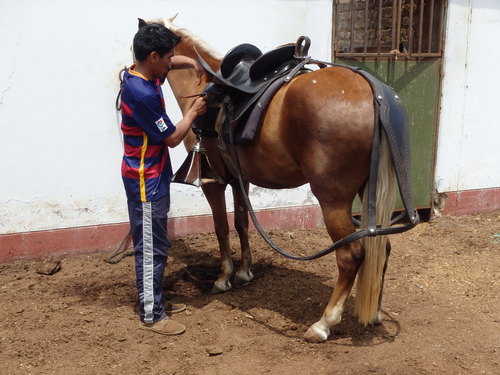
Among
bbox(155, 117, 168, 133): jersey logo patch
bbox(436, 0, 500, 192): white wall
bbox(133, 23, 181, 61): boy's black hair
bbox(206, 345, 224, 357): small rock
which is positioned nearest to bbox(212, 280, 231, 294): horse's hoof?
bbox(206, 345, 224, 357): small rock

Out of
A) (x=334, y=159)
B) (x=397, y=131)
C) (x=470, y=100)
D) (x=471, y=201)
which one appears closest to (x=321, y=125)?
(x=334, y=159)

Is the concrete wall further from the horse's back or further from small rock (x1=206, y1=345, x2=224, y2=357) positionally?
small rock (x1=206, y1=345, x2=224, y2=357)

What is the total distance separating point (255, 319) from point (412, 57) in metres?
3.21

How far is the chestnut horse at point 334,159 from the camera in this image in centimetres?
266

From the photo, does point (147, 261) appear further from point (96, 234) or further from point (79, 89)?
point (79, 89)

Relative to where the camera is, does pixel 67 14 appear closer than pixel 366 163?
No

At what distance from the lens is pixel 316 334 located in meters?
2.95

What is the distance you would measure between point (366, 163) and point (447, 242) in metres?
2.64

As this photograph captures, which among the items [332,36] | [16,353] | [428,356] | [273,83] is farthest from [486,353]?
[332,36]

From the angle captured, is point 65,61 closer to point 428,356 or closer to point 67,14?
point 67,14

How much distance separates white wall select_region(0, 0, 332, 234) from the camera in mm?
4023

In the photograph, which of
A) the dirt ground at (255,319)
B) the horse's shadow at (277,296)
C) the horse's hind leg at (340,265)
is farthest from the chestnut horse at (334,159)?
the dirt ground at (255,319)

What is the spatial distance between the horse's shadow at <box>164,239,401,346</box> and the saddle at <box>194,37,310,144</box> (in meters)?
1.15

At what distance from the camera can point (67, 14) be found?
407cm
